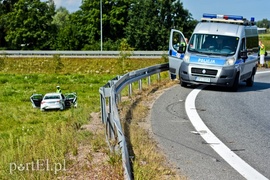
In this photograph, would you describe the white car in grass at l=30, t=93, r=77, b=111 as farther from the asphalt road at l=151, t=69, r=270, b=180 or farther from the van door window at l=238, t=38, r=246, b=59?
the van door window at l=238, t=38, r=246, b=59

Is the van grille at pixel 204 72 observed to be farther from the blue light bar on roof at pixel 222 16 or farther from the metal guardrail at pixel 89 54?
the metal guardrail at pixel 89 54

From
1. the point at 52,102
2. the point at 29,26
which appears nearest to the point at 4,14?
the point at 29,26

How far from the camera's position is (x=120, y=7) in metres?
81.2

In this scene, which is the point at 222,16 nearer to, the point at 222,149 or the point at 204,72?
the point at 204,72

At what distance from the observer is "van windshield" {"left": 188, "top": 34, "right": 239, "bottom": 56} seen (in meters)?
17.9

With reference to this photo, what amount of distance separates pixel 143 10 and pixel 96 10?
855 centimetres

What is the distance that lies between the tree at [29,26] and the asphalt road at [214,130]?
64172 millimetres

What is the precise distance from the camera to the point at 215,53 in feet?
58.3

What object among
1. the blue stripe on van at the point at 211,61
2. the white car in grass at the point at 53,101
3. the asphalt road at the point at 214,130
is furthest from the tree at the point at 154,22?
the asphalt road at the point at 214,130

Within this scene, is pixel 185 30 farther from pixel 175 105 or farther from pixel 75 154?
pixel 75 154

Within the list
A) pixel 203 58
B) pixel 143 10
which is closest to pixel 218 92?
pixel 203 58

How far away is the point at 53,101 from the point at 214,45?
6.05 meters

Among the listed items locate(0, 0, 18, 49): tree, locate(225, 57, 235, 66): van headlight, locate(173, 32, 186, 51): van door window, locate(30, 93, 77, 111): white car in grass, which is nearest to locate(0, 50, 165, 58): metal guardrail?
locate(0, 0, 18, 49): tree

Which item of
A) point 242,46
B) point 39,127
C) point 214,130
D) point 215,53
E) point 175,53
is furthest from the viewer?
point 175,53
